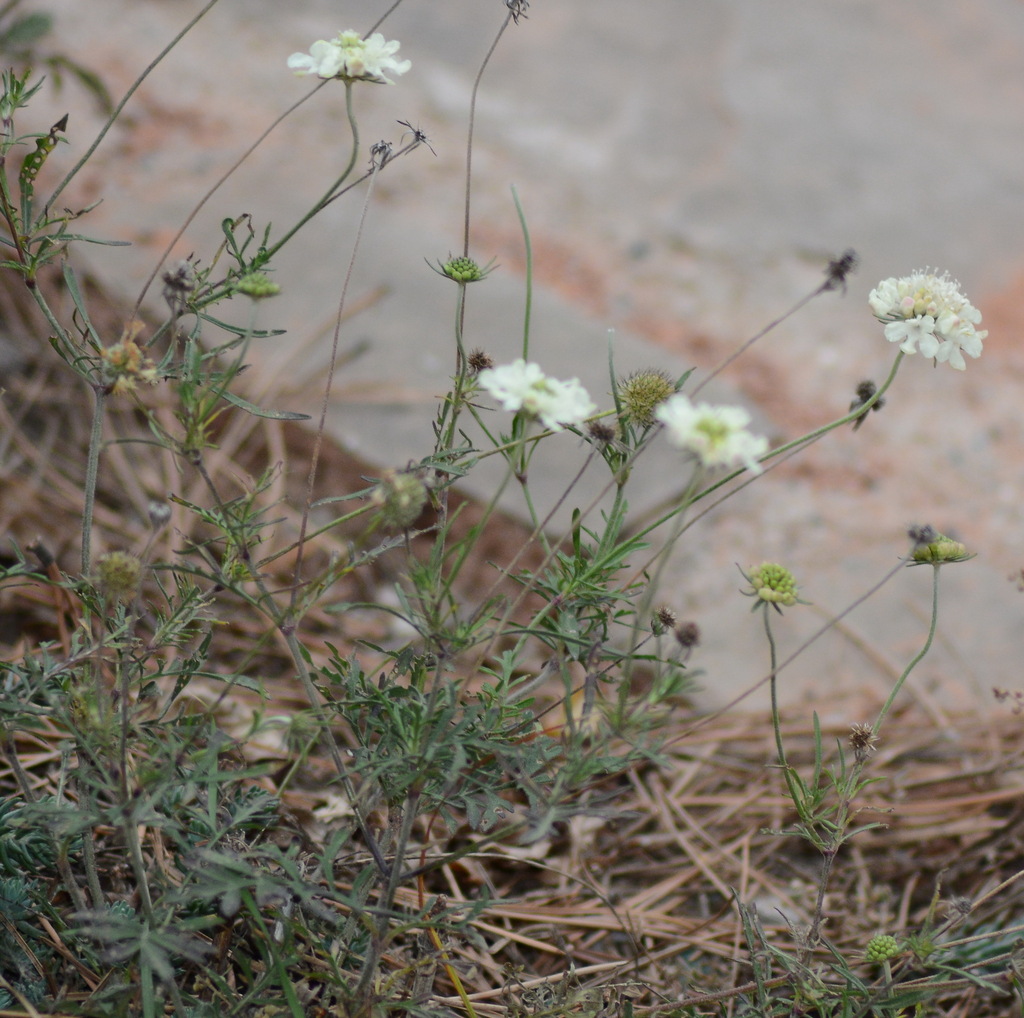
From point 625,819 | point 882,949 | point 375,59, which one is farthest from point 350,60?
point 625,819

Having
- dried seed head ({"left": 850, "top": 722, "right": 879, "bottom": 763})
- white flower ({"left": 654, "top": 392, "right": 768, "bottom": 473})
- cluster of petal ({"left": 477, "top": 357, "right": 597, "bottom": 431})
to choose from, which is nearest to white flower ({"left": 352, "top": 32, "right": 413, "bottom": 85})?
cluster of petal ({"left": 477, "top": 357, "right": 597, "bottom": 431})

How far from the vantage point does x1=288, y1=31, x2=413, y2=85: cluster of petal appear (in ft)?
3.85

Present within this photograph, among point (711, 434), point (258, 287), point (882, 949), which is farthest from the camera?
point (882, 949)

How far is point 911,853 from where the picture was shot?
6.33ft

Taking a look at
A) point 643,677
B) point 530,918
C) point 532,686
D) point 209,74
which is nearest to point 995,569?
point 643,677

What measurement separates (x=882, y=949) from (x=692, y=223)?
2863 mm

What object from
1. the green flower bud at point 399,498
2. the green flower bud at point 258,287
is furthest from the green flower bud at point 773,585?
the green flower bud at point 258,287

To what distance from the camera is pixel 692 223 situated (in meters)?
3.70

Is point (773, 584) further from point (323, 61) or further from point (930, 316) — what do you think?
point (323, 61)

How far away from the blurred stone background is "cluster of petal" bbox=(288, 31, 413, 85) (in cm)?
124

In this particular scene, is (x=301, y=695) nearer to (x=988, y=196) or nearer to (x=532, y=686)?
(x=532, y=686)

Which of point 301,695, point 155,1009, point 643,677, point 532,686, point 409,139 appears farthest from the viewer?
point 409,139

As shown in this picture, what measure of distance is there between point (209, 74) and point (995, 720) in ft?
11.2

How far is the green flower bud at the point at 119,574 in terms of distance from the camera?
1.03 m
